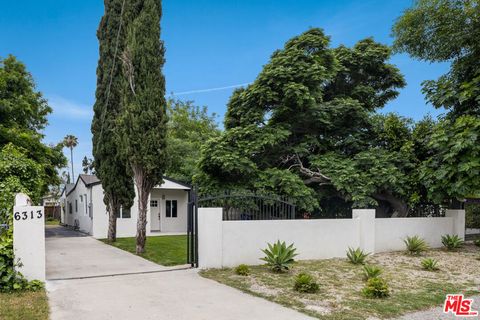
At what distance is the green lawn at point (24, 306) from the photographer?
4852 millimetres

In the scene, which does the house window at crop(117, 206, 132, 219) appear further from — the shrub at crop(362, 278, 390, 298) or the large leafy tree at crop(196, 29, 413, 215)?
the shrub at crop(362, 278, 390, 298)

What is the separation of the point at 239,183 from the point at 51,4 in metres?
9.09

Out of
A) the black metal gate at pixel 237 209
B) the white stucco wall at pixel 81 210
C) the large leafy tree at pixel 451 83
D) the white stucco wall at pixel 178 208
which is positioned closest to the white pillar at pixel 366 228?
the black metal gate at pixel 237 209

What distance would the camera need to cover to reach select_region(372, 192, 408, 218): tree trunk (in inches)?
580

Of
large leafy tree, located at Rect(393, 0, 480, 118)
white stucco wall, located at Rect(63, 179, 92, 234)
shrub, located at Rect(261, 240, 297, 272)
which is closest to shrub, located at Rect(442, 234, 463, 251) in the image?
large leafy tree, located at Rect(393, 0, 480, 118)

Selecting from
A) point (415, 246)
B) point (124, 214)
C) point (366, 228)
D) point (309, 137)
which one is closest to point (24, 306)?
point (366, 228)

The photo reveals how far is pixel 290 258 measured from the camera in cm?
816

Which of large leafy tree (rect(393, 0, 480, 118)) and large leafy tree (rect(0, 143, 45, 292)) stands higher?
large leafy tree (rect(393, 0, 480, 118))

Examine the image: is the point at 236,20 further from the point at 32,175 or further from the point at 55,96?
the point at 55,96

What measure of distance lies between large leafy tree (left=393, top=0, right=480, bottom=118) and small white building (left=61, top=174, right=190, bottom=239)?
1271 cm

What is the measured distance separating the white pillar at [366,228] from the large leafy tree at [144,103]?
19.3 ft

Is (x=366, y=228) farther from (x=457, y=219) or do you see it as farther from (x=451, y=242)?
(x=457, y=219)

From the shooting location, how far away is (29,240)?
6.39 metres

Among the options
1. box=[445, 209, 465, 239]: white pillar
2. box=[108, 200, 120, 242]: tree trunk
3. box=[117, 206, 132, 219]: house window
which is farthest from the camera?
box=[117, 206, 132, 219]: house window
